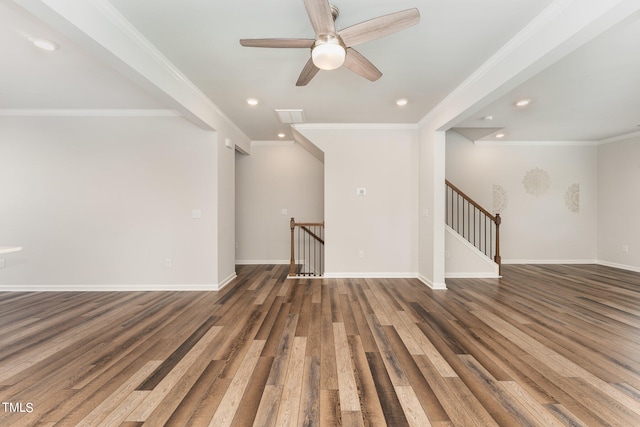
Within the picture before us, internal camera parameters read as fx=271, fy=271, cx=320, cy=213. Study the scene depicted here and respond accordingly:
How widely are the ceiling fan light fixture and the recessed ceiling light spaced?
244 centimetres

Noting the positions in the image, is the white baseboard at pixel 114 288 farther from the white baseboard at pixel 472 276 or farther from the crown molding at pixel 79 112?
the white baseboard at pixel 472 276

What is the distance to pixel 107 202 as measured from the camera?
4191mm

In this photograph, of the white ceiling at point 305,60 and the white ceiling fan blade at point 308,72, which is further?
the white ceiling fan blade at point 308,72

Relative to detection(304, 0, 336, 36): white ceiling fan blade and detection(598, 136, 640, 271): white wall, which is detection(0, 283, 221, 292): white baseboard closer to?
detection(304, 0, 336, 36): white ceiling fan blade

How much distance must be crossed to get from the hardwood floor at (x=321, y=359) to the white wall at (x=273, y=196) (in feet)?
8.48

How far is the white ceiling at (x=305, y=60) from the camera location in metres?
2.10

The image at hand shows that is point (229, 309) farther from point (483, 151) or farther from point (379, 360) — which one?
point (483, 151)

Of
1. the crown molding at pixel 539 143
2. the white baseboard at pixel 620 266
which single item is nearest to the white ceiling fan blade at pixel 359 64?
the crown molding at pixel 539 143

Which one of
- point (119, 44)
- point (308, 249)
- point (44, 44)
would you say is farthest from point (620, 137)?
point (44, 44)

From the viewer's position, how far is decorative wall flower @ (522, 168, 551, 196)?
6.26m

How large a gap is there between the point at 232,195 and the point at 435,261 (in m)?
3.67

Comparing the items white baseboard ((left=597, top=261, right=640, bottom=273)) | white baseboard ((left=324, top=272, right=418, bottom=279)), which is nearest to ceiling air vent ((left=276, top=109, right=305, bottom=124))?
white baseboard ((left=324, top=272, right=418, bottom=279))

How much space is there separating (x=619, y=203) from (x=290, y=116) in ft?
23.5

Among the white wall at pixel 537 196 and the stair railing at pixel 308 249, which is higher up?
the white wall at pixel 537 196
